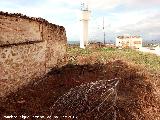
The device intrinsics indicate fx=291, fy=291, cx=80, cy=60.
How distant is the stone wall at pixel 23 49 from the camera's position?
31.7ft

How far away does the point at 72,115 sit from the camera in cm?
828

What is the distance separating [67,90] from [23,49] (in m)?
2.30

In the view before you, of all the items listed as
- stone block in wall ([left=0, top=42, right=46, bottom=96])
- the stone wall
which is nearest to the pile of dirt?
stone block in wall ([left=0, top=42, right=46, bottom=96])

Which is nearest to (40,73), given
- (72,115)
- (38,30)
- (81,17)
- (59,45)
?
(38,30)

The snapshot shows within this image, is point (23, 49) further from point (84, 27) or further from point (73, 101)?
point (84, 27)

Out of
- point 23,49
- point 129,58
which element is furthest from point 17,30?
point 129,58

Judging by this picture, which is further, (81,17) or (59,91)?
(81,17)

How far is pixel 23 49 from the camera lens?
11.1 meters

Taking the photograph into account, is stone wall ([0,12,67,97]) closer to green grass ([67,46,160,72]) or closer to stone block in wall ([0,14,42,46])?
stone block in wall ([0,14,42,46])

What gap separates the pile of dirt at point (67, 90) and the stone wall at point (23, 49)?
0.44 meters

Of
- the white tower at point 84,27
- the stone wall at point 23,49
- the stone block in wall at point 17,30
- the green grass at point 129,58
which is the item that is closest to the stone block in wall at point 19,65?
the stone wall at point 23,49

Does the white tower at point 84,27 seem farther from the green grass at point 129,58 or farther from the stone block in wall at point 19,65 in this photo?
the stone block in wall at point 19,65

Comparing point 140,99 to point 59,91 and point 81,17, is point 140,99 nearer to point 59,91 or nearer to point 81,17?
point 59,91

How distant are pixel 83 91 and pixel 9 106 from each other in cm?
236
